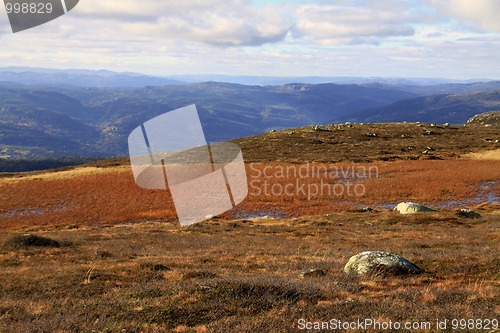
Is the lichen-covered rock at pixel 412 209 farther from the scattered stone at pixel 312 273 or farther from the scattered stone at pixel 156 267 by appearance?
the scattered stone at pixel 156 267

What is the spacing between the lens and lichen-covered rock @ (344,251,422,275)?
16781 mm

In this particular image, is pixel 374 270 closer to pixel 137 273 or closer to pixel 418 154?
pixel 137 273

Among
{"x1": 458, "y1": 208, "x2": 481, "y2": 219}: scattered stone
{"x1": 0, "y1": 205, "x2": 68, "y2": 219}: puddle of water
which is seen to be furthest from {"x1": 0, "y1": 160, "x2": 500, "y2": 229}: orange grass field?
{"x1": 458, "y1": 208, "x2": 481, "y2": 219}: scattered stone

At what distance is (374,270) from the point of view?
55.6 ft

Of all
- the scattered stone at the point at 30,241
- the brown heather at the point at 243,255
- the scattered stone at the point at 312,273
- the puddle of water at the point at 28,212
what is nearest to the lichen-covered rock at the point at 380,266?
the brown heather at the point at 243,255

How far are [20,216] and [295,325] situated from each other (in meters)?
46.8

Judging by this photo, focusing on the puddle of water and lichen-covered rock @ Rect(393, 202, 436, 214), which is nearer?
lichen-covered rock @ Rect(393, 202, 436, 214)

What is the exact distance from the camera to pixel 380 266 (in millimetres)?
16922

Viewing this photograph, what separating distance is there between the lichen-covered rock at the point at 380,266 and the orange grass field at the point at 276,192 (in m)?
27.3

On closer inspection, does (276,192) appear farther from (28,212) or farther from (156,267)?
(156,267)

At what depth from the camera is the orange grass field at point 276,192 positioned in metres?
46.6

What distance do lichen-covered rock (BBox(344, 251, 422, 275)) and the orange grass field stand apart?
89.6ft

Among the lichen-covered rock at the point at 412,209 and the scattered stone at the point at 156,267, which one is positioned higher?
the scattered stone at the point at 156,267

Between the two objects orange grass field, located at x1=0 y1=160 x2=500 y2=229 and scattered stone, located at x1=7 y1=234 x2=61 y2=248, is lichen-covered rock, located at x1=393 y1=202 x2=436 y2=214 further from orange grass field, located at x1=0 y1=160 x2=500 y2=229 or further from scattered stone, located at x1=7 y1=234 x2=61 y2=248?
scattered stone, located at x1=7 y1=234 x2=61 y2=248
